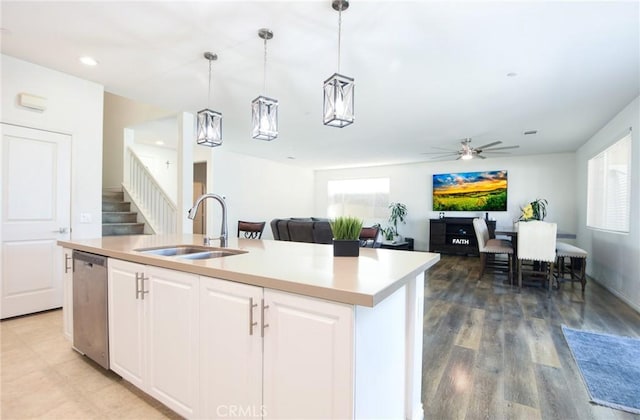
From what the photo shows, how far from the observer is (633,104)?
11.7 ft

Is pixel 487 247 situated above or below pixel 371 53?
below

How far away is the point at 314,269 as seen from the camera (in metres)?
1.31

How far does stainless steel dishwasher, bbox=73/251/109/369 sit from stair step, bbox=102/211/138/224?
3.06 metres

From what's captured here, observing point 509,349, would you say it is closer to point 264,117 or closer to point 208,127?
point 264,117

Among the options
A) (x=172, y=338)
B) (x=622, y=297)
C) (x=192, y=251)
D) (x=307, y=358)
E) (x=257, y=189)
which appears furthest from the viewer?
(x=257, y=189)

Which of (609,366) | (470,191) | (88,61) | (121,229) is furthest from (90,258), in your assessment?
(470,191)

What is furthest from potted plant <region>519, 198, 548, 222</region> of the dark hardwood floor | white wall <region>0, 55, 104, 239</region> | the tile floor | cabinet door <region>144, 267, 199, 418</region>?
white wall <region>0, 55, 104, 239</region>

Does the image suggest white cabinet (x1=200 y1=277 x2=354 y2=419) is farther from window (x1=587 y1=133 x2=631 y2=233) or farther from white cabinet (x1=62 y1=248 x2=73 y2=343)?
window (x1=587 y1=133 x2=631 y2=233)

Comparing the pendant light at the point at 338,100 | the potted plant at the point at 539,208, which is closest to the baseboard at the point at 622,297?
the potted plant at the point at 539,208

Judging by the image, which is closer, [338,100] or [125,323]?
[125,323]

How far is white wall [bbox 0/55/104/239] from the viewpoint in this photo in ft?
9.48

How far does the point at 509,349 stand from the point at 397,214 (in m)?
6.02

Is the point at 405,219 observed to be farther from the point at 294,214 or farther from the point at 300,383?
the point at 300,383

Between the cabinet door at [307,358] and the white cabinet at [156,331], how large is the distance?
0.47 m
